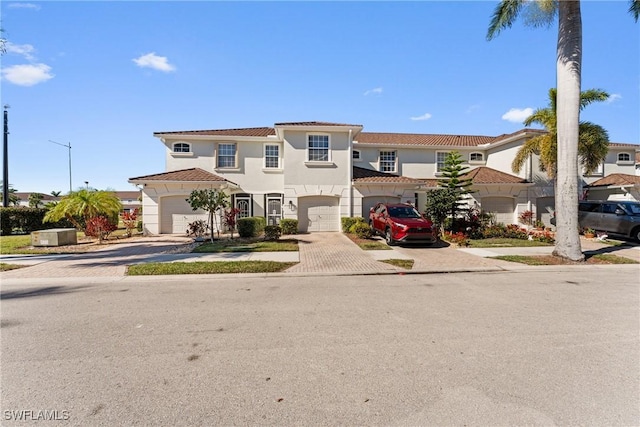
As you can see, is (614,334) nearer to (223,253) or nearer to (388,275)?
(388,275)

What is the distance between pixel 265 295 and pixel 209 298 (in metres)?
1.07

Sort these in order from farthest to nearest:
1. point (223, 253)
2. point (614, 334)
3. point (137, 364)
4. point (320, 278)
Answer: point (223, 253)
point (320, 278)
point (614, 334)
point (137, 364)

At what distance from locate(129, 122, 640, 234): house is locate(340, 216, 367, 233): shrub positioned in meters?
0.64

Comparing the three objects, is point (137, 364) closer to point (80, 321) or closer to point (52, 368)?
point (52, 368)

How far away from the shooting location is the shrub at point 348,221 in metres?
15.9

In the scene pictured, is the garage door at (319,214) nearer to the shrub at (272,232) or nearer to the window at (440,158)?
the shrub at (272,232)

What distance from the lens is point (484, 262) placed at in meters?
9.39

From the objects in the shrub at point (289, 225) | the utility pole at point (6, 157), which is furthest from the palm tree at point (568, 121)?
the utility pole at point (6, 157)

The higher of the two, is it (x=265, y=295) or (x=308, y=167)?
(x=308, y=167)

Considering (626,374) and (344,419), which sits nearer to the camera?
(344,419)

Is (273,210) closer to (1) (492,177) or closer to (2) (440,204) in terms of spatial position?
(2) (440,204)

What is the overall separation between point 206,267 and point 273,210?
10.7m

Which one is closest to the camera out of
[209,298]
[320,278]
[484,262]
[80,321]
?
[80,321]

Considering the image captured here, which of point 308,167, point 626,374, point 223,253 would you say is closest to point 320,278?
point 223,253
